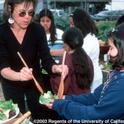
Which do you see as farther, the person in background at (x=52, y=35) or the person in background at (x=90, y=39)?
the person in background at (x=52, y=35)

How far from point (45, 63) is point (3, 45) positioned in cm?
34

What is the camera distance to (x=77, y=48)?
345 cm

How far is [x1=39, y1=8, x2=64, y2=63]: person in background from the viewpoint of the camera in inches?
172

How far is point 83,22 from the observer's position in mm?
4195

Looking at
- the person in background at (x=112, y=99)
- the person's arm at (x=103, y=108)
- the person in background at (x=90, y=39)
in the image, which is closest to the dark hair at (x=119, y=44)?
the person in background at (x=112, y=99)

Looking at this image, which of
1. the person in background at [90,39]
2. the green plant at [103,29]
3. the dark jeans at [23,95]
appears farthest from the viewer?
the green plant at [103,29]

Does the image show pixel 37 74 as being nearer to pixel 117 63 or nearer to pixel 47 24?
pixel 117 63

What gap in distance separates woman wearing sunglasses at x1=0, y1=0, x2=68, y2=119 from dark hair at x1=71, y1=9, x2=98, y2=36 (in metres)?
1.05

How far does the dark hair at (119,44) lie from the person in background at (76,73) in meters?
1.09

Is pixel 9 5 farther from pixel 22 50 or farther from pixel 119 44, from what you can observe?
pixel 119 44

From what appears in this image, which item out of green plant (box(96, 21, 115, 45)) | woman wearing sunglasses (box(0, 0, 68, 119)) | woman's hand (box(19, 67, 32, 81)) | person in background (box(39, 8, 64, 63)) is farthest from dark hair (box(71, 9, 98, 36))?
green plant (box(96, 21, 115, 45))

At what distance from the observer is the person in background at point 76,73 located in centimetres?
329

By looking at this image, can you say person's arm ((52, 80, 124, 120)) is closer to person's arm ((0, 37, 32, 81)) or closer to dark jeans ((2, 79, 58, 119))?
person's arm ((0, 37, 32, 81))

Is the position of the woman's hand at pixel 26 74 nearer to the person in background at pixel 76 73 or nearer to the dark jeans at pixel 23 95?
the dark jeans at pixel 23 95
